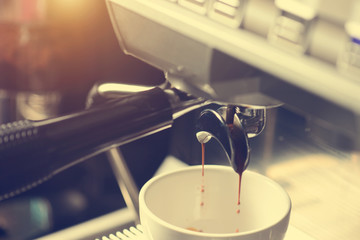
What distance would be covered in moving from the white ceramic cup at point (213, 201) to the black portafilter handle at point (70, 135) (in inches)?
2.7

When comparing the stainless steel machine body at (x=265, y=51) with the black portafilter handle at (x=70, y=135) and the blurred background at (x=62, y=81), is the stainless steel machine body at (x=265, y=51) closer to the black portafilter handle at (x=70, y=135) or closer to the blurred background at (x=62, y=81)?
the black portafilter handle at (x=70, y=135)

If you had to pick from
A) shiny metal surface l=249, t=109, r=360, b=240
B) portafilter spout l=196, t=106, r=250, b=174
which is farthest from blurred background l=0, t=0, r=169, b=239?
portafilter spout l=196, t=106, r=250, b=174

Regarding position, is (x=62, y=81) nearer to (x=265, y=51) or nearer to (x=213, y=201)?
(x=213, y=201)

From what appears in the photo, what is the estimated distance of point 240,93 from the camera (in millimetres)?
399

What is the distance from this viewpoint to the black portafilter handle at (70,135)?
387 mm

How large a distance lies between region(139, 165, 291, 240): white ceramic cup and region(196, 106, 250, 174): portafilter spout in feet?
0.20

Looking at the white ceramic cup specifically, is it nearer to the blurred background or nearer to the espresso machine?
the espresso machine

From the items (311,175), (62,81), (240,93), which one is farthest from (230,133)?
(62,81)

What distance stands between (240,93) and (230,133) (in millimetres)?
63

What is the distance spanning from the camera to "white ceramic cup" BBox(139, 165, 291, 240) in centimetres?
50

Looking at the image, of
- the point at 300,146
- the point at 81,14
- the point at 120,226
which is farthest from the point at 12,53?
the point at 300,146

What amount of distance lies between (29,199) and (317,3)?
856 mm

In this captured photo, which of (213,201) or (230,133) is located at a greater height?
(230,133)

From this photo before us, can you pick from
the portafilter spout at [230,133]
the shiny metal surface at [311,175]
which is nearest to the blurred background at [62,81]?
the shiny metal surface at [311,175]
